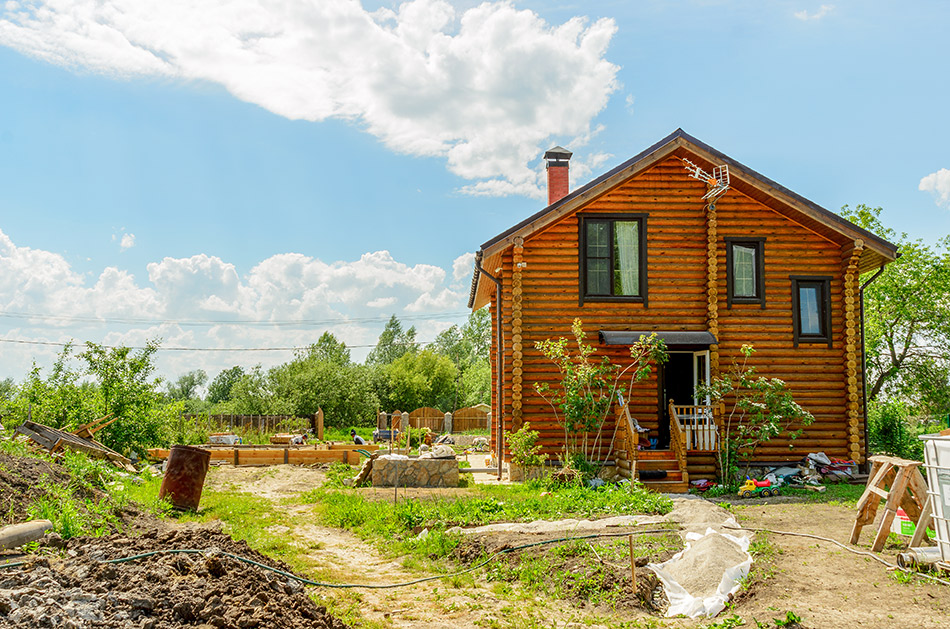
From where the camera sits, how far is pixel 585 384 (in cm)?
1485

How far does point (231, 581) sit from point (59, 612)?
1234 mm

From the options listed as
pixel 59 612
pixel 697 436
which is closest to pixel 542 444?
pixel 697 436

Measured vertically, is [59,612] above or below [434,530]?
above

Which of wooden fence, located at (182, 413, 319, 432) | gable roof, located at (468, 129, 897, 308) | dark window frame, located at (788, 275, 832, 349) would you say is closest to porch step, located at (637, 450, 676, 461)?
dark window frame, located at (788, 275, 832, 349)

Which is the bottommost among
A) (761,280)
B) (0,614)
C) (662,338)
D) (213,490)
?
(213,490)

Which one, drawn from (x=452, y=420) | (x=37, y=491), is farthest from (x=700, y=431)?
(x=452, y=420)

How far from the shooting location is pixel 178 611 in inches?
187

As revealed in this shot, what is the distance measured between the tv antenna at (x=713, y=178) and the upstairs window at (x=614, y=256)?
1.52 metres

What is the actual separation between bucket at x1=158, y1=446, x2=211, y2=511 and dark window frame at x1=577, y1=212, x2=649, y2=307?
8.62 metres

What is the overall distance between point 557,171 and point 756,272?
19.8ft

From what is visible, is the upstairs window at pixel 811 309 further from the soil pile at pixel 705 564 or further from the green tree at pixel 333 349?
the green tree at pixel 333 349

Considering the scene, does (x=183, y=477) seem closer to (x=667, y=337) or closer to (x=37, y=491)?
(x=37, y=491)

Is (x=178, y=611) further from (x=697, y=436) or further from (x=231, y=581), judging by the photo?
(x=697, y=436)

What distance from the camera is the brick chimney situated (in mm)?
19219
